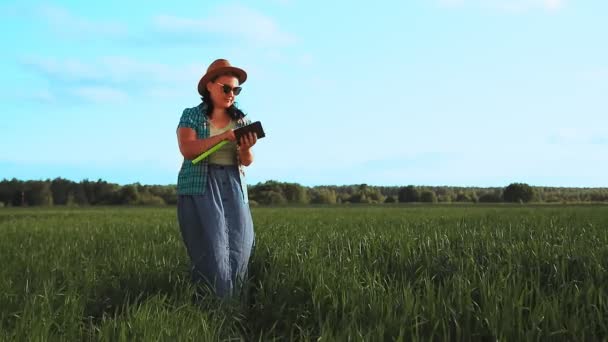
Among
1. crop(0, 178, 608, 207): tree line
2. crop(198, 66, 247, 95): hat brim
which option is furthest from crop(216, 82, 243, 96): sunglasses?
crop(0, 178, 608, 207): tree line

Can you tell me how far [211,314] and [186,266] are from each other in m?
1.55

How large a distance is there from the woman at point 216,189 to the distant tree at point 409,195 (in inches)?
2536

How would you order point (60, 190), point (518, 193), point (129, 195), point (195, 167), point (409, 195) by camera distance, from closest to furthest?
point (195, 167) < point (129, 195) < point (518, 193) < point (409, 195) < point (60, 190)

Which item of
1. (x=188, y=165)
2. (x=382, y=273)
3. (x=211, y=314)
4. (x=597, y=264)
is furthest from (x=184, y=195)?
(x=597, y=264)

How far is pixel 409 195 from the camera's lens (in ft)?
229

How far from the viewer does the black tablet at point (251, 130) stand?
4.46 meters

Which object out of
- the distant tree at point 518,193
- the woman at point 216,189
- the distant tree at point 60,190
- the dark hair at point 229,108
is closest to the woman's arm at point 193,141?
the woman at point 216,189

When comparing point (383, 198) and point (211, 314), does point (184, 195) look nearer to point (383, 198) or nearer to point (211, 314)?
point (211, 314)

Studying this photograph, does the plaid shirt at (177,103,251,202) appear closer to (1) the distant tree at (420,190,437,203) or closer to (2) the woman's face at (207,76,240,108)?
(2) the woman's face at (207,76,240,108)

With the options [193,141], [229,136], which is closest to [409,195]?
[193,141]

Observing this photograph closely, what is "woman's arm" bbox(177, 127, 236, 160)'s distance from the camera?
14.9 ft

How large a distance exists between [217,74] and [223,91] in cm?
15

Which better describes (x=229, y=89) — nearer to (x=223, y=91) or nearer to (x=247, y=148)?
(x=223, y=91)

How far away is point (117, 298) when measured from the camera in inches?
195
